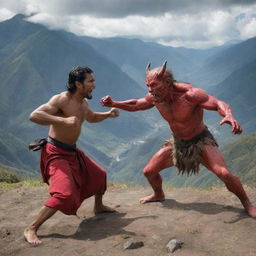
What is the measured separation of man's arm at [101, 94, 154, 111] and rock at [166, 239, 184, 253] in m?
2.97

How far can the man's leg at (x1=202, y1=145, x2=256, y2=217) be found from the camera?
705cm

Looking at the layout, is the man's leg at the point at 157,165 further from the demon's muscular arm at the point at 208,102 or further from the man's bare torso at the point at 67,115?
the man's bare torso at the point at 67,115

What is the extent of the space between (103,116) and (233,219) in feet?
10.4

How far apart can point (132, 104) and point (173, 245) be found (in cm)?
340

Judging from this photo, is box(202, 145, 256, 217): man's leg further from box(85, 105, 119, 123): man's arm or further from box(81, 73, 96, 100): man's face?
box(81, 73, 96, 100): man's face

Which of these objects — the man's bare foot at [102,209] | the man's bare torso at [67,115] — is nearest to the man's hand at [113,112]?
the man's bare torso at [67,115]

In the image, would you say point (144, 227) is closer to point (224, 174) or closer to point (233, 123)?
point (224, 174)

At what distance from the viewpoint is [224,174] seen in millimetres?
7043

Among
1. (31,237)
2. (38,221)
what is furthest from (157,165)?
(31,237)

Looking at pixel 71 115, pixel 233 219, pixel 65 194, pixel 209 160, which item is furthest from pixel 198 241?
pixel 71 115

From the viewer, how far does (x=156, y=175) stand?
8.46 metres

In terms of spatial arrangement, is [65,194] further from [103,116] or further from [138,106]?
[138,106]

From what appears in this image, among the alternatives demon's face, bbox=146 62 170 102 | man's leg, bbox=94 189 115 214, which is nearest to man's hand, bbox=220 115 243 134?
Answer: demon's face, bbox=146 62 170 102

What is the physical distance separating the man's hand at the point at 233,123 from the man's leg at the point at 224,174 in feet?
3.73
